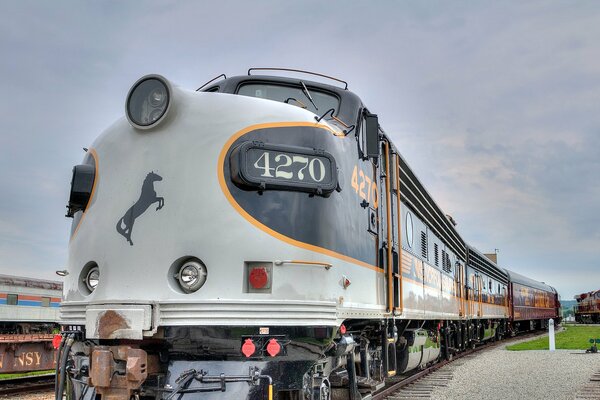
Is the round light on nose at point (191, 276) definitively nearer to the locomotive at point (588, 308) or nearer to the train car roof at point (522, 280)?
the train car roof at point (522, 280)

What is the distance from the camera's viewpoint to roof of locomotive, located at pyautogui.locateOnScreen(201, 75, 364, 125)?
6438 mm

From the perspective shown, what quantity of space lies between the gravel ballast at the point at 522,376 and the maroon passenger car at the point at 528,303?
1363 cm

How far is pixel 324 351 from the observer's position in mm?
5043

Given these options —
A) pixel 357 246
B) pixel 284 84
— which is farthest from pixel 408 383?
pixel 284 84

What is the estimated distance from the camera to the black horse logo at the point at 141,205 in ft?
16.3

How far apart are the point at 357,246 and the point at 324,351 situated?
1256mm

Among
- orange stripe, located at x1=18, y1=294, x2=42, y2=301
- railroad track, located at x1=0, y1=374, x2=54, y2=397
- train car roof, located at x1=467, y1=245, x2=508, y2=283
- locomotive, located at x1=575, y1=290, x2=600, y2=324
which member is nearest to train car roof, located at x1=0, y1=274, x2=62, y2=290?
orange stripe, located at x1=18, y1=294, x2=42, y2=301

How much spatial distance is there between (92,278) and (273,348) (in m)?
1.77

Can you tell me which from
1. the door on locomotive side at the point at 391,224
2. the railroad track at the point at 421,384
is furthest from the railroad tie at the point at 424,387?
the door on locomotive side at the point at 391,224

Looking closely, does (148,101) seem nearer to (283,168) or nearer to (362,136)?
(283,168)

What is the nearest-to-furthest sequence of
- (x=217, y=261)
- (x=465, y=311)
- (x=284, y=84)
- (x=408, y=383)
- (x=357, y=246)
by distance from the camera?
(x=217, y=261), (x=357, y=246), (x=284, y=84), (x=408, y=383), (x=465, y=311)

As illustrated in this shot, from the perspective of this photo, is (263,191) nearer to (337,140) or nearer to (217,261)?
(217,261)

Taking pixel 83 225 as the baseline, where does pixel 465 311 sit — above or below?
below

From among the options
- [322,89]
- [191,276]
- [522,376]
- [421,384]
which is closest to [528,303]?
[522,376]
